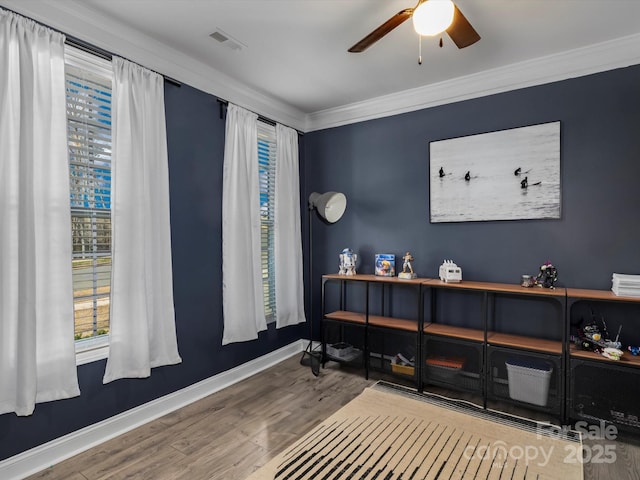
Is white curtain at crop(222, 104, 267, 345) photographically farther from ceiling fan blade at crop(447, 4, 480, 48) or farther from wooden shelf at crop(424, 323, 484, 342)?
ceiling fan blade at crop(447, 4, 480, 48)

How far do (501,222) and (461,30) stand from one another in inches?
66.4

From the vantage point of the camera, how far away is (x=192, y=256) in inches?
114

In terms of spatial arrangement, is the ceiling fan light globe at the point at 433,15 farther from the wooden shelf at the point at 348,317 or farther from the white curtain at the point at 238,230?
the wooden shelf at the point at 348,317

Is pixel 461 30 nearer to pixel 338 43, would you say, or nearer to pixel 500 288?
pixel 338 43

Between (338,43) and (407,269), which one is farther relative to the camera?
(407,269)

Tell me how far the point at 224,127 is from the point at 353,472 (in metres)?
2.76

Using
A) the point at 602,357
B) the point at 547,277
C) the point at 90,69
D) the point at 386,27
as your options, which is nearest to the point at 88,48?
the point at 90,69

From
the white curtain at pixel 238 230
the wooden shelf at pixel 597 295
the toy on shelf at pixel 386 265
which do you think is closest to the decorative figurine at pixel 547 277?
the wooden shelf at pixel 597 295

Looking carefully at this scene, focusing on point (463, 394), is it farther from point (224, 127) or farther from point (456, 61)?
point (224, 127)

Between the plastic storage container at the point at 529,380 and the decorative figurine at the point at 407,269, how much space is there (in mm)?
1016

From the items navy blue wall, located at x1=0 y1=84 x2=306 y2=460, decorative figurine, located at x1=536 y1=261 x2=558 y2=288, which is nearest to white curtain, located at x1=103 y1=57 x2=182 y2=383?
navy blue wall, located at x1=0 y1=84 x2=306 y2=460

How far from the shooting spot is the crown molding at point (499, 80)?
2.59 metres

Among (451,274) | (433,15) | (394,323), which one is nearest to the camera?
(433,15)

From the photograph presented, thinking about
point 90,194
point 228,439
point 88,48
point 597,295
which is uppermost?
point 88,48
